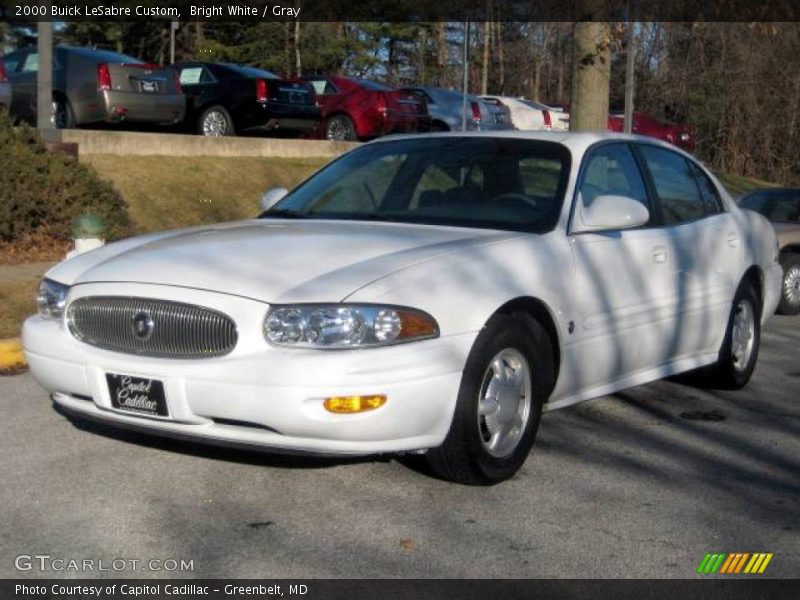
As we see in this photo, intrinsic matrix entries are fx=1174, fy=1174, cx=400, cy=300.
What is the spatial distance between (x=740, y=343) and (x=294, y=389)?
3780mm

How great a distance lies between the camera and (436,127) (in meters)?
23.8

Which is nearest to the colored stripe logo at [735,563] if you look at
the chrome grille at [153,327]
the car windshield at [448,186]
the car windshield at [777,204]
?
the car windshield at [448,186]

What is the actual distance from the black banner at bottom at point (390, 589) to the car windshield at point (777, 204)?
27.7 ft

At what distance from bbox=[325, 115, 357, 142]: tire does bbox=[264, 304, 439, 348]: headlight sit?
16.6 meters

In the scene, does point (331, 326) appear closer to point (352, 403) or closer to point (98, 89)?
point (352, 403)

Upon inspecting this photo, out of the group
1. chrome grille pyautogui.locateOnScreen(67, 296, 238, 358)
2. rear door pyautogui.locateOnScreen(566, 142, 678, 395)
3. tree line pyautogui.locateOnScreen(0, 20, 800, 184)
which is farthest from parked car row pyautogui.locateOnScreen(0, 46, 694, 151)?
chrome grille pyautogui.locateOnScreen(67, 296, 238, 358)

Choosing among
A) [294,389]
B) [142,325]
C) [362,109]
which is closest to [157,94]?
[362,109]

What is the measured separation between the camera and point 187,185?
14.5 m

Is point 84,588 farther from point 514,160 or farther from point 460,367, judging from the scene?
point 514,160

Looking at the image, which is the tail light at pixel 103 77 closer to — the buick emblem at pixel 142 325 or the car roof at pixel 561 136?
the car roof at pixel 561 136

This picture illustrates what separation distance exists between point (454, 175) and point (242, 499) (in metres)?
2.07

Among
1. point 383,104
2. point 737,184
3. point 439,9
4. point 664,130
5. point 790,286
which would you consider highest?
point 439,9

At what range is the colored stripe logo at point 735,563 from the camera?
4.14 meters

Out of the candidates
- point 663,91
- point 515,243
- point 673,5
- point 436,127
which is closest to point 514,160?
point 515,243
